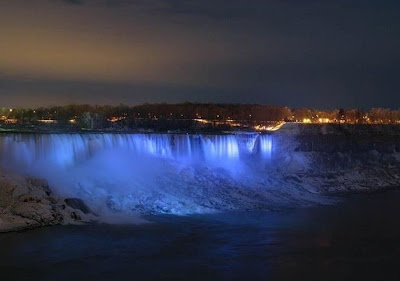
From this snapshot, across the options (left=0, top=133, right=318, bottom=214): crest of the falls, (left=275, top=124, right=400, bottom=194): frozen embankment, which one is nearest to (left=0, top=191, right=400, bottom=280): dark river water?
(left=0, top=133, right=318, bottom=214): crest of the falls

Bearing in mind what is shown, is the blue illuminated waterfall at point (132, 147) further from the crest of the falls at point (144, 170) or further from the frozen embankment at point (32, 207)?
the frozen embankment at point (32, 207)

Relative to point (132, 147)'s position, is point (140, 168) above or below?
below

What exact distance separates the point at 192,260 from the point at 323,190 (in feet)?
64.6

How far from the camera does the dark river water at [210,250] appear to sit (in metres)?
15.5

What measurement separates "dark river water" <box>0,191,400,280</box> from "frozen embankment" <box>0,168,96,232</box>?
59cm

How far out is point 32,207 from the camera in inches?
813

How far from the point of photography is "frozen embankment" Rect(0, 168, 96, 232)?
65.2 feet

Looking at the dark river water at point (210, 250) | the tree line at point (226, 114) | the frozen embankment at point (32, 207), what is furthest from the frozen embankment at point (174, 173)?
the tree line at point (226, 114)

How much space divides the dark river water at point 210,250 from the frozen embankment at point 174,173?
6.81 ft

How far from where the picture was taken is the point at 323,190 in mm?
35000

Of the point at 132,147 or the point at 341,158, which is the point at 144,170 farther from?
the point at 341,158

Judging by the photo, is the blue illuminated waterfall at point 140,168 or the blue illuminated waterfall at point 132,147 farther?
the blue illuminated waterfall at point 132,147

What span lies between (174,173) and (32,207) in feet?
36.1

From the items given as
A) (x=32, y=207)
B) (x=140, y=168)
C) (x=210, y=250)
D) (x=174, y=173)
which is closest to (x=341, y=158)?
(x=174, y=173)
